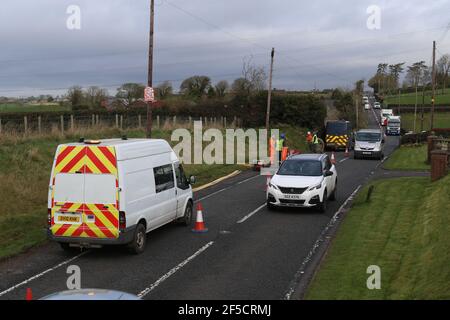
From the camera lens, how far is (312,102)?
5397 centimetres

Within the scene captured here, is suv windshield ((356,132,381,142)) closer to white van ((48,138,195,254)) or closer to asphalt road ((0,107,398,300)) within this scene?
asphalt road ((0,107,398,300))

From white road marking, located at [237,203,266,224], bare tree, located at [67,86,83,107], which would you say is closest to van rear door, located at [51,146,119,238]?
white road marking, located at [237,203,266,224]

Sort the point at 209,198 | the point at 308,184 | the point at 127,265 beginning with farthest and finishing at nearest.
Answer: the point at 209,198 < the point at 308,184 < the point at 127,265

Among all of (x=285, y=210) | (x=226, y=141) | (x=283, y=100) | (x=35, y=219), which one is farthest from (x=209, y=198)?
(x=283, y=100)

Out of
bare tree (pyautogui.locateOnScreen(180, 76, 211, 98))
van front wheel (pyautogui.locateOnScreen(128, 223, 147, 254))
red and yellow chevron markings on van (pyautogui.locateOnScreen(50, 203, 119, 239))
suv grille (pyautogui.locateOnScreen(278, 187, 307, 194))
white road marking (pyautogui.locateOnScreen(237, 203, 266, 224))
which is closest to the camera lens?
red and yellow chevron markings on van (pyautogui.locateOnScreen(50, 203, 119, 239))

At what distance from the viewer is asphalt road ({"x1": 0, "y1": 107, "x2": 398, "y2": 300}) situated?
928cm

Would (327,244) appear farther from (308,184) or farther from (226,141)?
(226,141)

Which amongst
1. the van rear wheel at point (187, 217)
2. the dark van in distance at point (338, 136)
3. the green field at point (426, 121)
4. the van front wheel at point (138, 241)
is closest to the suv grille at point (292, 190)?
the van rear wheel at point (187, 217)

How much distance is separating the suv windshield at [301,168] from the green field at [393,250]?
1.70 metres

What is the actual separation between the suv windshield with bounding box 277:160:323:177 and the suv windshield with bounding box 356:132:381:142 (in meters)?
21.2

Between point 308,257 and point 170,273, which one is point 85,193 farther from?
point 308,257

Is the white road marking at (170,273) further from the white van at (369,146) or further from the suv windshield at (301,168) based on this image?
→ the white van at (369,146)

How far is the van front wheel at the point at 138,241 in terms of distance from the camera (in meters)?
11.5
